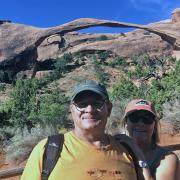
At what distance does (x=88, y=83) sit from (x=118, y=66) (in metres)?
61.4

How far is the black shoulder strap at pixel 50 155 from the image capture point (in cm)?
269

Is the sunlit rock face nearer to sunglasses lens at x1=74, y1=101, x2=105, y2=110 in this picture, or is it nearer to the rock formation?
the rock formation

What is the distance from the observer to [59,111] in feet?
67.6

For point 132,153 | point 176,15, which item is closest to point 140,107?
point 132,153

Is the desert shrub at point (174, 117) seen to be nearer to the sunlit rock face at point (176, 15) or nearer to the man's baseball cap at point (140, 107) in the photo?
the man's baseball cap at point (140, 107)

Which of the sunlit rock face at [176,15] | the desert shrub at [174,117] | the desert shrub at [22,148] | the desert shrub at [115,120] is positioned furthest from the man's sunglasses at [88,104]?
the sunlit rock face at [176,15]

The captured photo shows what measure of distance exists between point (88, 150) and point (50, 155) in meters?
0.20

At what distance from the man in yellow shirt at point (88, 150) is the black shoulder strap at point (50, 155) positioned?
2cm

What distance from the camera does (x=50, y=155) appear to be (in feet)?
8.96

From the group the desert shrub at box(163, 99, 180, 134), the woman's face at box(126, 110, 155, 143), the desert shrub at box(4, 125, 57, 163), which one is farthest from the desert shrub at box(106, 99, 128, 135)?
the woman's face at box(126, 110, 155, 143)

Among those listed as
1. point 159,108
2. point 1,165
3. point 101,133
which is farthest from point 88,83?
point 159,108

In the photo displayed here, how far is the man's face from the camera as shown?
9.34ft

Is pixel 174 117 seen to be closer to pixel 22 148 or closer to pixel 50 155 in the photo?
pixel 22 148

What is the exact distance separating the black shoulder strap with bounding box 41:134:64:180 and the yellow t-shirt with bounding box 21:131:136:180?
0.02 meters
